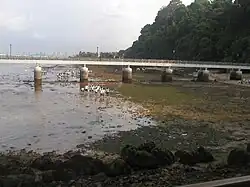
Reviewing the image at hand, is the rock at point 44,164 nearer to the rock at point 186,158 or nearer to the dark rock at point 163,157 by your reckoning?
the dark rock at point 163,157

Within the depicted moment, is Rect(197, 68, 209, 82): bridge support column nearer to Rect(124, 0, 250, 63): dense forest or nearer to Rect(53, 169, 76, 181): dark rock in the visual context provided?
Rect(124, 0, 250, 63): dense forest

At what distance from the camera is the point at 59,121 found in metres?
22.0

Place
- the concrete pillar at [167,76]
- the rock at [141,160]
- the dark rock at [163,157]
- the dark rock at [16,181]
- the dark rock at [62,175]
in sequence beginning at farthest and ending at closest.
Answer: the concrete pillar at [167,76] → the dark rock at [163,157] → the rock at [141,160] → the dark rock at [62,175] → the dark rock at [16,181]

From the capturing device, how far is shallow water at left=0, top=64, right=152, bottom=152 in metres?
16.5

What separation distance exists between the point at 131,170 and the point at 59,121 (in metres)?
11.8

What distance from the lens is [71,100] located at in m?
33.1

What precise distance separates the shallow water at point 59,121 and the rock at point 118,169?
4.61 m

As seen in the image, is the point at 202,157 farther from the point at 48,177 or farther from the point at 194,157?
the point at 48,177

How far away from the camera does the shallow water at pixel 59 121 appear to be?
16500 mm

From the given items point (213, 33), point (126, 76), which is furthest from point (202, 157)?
point (213, 33)

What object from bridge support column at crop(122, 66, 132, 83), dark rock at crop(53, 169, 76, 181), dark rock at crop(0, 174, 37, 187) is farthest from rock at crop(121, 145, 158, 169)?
bridge support column at crop(122, 66, 132, 83)

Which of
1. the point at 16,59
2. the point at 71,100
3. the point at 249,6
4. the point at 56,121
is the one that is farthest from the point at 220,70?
the point at 56,121


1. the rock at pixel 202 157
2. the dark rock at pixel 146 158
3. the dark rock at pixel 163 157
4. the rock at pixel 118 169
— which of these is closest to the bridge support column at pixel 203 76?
the rock at pixel 202 157

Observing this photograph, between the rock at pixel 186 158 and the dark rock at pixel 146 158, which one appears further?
the rock at pixel 186 158
